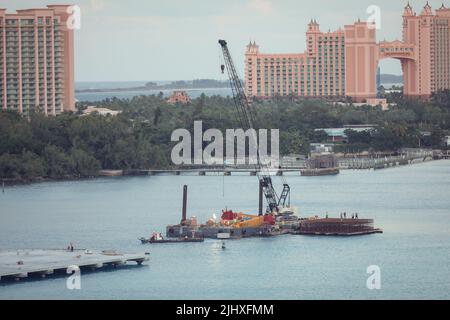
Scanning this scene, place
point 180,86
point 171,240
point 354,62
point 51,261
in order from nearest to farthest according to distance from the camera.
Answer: point 51,261 → point 171,240 → point 354,62 → point 180,86

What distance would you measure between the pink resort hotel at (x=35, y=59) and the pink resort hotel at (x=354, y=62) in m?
10.5

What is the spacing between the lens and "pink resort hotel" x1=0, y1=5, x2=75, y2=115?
3347 cm

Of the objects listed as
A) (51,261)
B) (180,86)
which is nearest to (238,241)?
(51,261)

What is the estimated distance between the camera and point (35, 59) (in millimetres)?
33750

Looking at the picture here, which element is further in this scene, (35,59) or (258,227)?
(35,59)

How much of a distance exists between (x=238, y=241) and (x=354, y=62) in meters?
26.8

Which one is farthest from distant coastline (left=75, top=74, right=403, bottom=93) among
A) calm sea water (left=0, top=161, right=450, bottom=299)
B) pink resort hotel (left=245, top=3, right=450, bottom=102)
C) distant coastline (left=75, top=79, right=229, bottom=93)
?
calm sea water (left=0, top=161, right=450, bottom=299)

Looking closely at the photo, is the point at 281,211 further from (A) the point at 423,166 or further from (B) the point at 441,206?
(A) the point at 423,166

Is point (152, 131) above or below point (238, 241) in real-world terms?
above

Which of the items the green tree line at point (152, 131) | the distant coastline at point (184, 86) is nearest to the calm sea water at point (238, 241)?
the green tree line at point (152, 131)

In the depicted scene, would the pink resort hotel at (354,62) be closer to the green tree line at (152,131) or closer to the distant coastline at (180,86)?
the green tree line at (152,131)

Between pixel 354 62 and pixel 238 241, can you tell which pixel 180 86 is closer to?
pixel 354 62

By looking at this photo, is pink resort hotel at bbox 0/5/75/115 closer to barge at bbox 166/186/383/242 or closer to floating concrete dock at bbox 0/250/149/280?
barge at bbox 166/186/383/242

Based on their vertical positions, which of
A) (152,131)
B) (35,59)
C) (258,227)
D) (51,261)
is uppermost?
(35,59)
